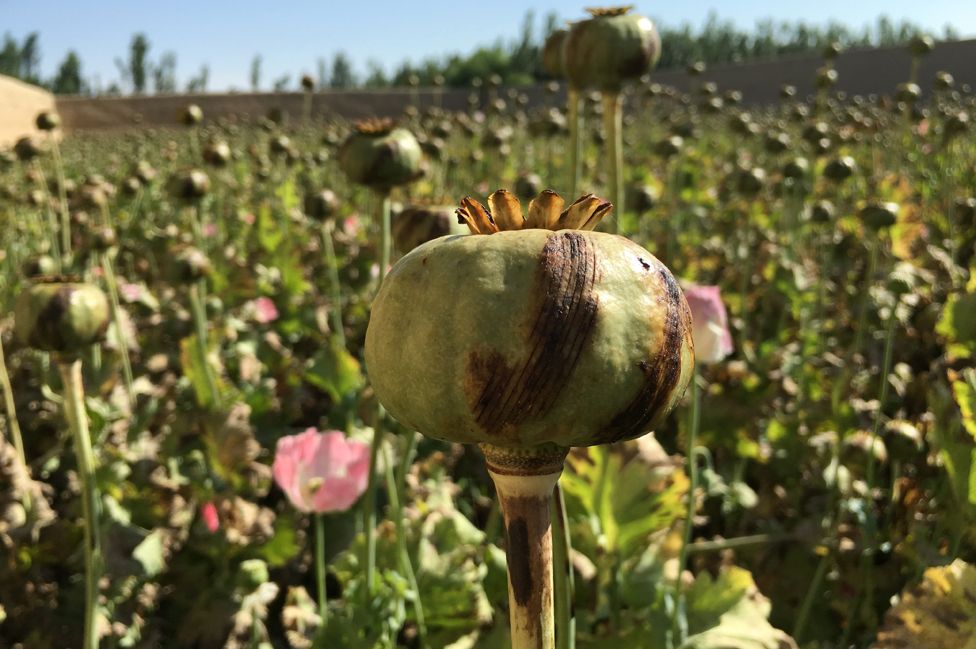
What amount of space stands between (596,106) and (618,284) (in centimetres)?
515

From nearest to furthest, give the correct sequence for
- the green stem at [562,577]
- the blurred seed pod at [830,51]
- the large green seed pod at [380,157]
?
1. the green stem at [562,577]
2. the large green seed pod at [380,157]
3. the blurred seed pod at [830,51]

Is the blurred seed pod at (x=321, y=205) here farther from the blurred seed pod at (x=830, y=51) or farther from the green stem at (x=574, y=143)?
the blurred seed pod at (x=830, y=51)

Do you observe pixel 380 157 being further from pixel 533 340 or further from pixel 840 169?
pixel 840 169

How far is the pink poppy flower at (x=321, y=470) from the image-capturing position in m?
1.36

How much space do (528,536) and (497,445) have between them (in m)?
0.06

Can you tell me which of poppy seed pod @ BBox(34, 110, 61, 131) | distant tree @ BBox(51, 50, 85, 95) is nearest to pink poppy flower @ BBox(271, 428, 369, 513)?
poppy seed pod @ BBox(34, 110, 61, 131)

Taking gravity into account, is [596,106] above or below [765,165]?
above

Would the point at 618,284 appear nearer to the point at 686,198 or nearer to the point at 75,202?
the point at 75,202

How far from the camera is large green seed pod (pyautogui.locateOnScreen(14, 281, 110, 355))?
1100 mm

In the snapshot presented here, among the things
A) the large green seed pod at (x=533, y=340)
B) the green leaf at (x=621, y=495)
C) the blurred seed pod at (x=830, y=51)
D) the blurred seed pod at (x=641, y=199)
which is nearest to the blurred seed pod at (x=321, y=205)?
the blurred seed pod at (x=641, y=199)

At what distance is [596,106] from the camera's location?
5.36 metres

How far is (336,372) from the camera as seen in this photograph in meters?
2.07

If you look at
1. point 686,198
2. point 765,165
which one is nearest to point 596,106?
point 686,198

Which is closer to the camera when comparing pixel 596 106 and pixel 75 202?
pixel 75 202
